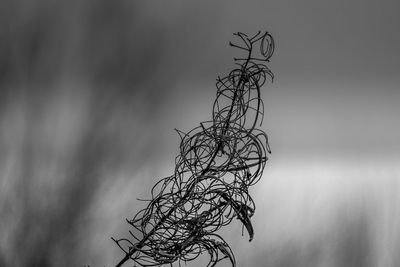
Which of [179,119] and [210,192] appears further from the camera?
[179,119]

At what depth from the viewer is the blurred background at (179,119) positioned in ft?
4.97

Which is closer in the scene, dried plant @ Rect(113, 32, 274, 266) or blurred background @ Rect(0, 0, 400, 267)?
dried plant @ Rect(113, 32, 274, 266)

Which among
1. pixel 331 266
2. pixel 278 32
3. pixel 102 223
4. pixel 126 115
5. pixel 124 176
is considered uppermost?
pixel 278 32

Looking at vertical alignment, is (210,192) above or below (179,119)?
below

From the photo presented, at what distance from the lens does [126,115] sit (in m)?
1.55

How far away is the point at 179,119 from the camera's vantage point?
1.57 m

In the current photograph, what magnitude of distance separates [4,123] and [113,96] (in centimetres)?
34

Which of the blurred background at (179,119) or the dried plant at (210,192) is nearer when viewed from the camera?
the dried plant at (210,192)

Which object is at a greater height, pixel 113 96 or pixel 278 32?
pixel 278 32

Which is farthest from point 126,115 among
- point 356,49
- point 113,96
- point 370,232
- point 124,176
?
point 370,232

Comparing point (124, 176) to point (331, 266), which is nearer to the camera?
point (124, 176)

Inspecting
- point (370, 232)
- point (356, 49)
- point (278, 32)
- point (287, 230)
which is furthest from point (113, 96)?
point (370, 232)

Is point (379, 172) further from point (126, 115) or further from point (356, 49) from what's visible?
point (126, 115)

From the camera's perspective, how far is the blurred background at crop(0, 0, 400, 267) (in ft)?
4.97
